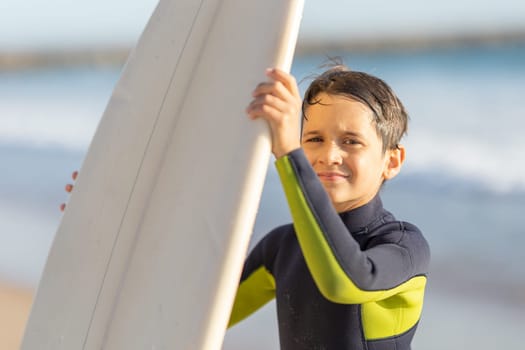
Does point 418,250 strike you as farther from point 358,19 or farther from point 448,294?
point 358,19

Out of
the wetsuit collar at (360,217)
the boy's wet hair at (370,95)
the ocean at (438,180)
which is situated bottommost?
the wetsuit collar at (360,217)

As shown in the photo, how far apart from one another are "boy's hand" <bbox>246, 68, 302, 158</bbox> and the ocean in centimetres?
181

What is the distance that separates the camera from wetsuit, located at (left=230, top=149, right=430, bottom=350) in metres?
1.05

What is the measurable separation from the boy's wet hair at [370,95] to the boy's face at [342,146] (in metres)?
0.01

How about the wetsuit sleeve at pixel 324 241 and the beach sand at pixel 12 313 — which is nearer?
the wetsuit sleeve at pixel 324 241

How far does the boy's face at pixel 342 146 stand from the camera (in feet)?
4.16

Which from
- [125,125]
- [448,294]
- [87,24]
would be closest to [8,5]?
[87,24]

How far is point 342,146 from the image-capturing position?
1278mm

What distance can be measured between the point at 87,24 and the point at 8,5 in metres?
1.37

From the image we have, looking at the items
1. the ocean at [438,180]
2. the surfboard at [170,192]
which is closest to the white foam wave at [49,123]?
the ocean at [438,180]

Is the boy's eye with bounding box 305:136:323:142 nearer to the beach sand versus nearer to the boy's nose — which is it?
the boy's nose

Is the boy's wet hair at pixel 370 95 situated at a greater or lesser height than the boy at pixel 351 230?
greater

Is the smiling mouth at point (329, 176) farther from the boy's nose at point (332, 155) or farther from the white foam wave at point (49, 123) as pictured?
the white foam wave at point (49, 123)

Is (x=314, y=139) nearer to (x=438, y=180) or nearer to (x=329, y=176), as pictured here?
(x=329, y=176)
